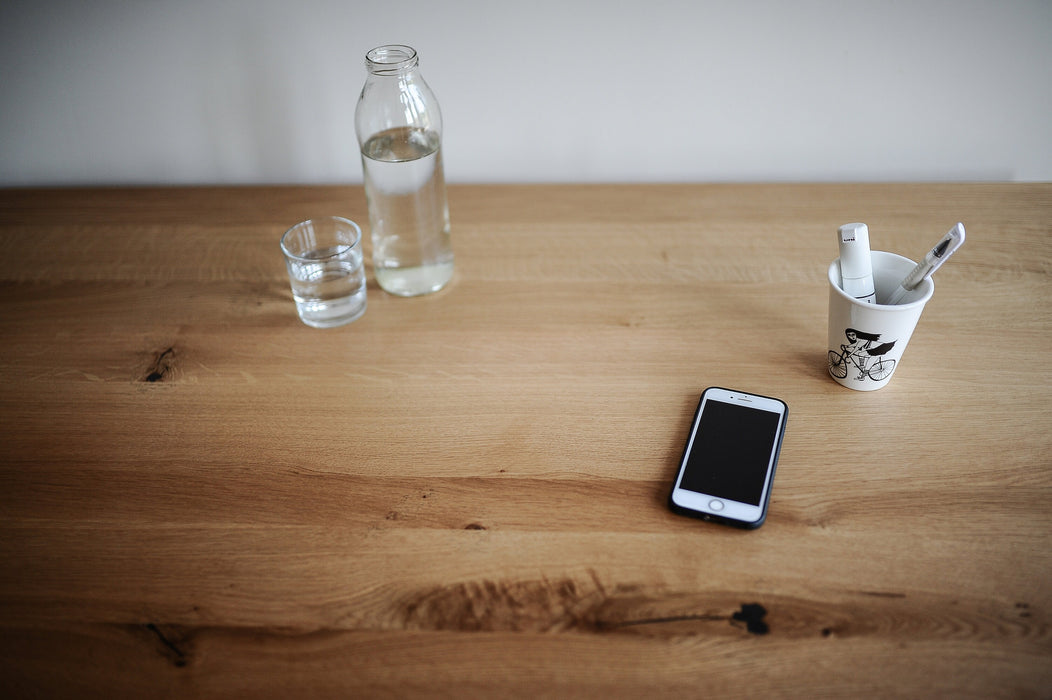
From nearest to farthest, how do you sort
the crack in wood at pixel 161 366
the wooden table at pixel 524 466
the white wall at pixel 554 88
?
the wooden table at pixel 524 466, the crack in wood at pixel 161 366, the white wall at pixel 554 88

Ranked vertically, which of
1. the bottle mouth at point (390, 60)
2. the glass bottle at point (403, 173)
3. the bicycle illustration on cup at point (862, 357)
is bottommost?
the bicycle illustration on cup at point (862, 357)

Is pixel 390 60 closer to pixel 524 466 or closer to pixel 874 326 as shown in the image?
pixel 524 466

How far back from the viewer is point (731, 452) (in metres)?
0.68

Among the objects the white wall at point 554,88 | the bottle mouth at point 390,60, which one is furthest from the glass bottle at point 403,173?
the white wall at point 554,88

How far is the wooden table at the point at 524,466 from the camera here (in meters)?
0.55

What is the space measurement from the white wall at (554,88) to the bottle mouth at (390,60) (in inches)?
6.5

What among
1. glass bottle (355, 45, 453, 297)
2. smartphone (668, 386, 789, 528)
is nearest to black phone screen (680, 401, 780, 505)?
smartphone (668, 386, 789, 528)

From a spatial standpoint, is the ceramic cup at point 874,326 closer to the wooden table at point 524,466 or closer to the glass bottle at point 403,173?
the wooden table at point 524,466

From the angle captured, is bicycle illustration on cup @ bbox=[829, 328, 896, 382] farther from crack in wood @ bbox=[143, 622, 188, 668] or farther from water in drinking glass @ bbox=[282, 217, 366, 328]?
crack in wood @ bbox=[143, 622, 188, 668]

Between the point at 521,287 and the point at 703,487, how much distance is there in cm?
36

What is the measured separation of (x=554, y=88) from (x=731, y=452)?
58 cm

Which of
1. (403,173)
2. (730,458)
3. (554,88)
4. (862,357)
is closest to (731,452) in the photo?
Answer: (730,458)

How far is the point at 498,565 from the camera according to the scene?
1.99ft

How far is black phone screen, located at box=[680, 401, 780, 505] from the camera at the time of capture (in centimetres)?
65
